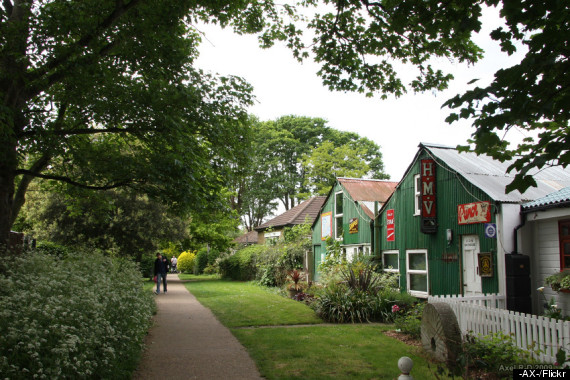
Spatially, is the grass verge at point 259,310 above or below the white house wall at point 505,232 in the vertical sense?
below

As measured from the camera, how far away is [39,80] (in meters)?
8.56

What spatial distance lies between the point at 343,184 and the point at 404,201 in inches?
188

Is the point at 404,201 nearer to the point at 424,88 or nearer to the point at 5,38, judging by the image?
the point at 424,88

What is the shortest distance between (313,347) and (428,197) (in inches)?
272

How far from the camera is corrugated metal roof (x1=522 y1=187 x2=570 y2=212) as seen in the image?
9454mm

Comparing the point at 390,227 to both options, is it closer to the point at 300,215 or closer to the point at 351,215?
the point at 351,215

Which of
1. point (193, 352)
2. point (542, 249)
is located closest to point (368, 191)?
point (542, 249)

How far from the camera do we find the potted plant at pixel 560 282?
28.7 ft

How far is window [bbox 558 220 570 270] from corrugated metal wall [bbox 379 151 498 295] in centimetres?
149

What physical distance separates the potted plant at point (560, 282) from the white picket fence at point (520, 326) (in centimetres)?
155

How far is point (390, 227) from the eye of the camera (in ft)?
52.5

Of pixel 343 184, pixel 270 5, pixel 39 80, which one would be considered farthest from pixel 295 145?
pixel 39 80

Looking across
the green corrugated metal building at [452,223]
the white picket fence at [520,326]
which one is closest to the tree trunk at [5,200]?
the white picket fence at [520,326]

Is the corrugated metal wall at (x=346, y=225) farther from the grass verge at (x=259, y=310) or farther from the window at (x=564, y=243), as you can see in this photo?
the window at (x=564, y=243)
